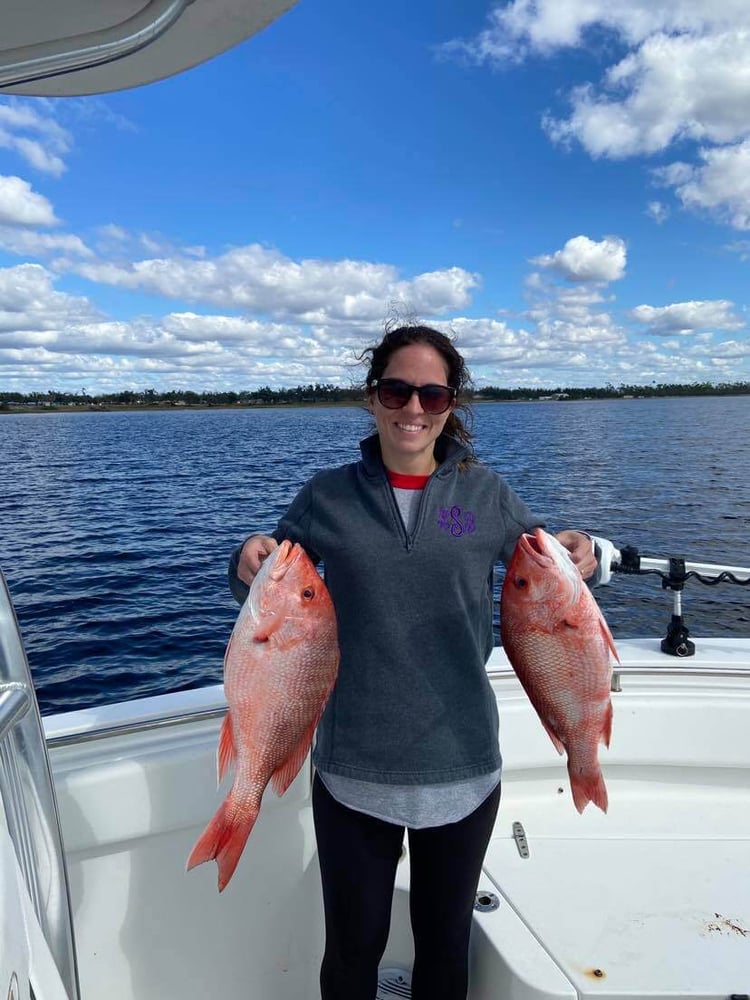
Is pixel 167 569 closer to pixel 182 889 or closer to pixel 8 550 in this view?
pixel 8 550

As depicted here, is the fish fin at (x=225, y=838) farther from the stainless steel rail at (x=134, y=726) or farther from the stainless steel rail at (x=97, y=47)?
the stainless steel rail at (x=97, y=47)

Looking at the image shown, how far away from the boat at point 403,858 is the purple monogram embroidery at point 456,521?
117 cm

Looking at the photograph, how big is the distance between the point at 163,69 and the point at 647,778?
348 cm

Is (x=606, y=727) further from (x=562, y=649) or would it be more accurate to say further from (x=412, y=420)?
(x=412, y=420)

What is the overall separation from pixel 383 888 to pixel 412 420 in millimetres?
1397

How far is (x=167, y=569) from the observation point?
556 inches

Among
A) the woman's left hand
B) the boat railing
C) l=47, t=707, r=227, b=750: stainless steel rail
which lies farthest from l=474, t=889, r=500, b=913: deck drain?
the boat railing

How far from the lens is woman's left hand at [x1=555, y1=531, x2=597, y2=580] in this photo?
2191 millimetres

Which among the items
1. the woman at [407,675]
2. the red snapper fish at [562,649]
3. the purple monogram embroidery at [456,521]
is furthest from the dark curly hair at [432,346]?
the red snapper fish at [562,649]

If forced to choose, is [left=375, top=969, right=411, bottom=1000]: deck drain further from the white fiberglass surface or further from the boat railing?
the boat railing

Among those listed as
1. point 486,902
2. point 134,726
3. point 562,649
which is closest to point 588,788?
point 562,649

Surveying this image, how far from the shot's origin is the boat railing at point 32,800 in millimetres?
1612

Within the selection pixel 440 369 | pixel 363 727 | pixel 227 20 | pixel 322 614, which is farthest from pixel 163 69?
pixel 363 727

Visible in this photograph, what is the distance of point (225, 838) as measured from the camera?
→ 1902 mm
